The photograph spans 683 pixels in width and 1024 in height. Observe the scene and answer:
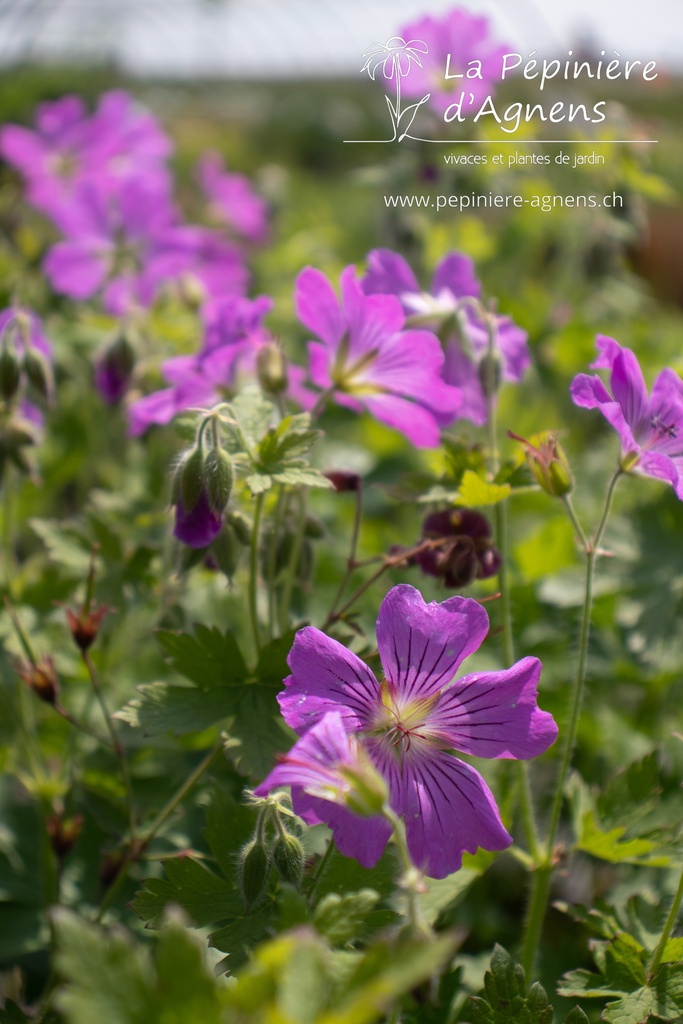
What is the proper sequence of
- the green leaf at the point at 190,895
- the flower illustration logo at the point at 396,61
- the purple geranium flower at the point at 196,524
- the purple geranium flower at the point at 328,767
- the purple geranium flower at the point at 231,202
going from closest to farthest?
1. the purple geranium flower at the point at 328,767
2. the green leaf at the point at 190,895
3. the purple geranium flower at the point at 196,524
4. the flower illustration logo at the point at 396,61
5. the purple geranium flower at the point at 231,202

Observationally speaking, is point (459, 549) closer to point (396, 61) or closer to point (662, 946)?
point (662, 946)

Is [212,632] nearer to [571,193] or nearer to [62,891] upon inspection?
[62,891]

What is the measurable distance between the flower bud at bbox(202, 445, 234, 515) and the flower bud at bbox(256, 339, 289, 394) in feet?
0.77

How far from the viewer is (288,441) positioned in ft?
3.54

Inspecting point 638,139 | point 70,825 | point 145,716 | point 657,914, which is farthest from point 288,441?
point 638,139

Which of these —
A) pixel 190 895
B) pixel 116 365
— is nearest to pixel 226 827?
pixel 190 895

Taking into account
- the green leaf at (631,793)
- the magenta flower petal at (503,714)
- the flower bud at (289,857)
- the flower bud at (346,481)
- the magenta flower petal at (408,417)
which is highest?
the magenta flower petal at (408,417)

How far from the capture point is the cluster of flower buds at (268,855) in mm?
906

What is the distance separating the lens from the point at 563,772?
111 centimetres

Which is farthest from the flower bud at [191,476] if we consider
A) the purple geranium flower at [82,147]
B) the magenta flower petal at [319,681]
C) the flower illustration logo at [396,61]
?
the purple geranium flower at [82,147]

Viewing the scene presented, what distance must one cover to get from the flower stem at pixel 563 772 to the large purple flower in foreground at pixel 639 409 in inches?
1.8

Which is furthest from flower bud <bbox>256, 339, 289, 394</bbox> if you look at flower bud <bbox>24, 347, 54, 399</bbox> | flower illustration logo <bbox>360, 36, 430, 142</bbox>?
flower illustration logo <bbox>360, 36, 430, 142</bbox>

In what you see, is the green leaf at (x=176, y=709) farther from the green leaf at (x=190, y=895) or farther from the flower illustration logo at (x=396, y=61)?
the flower illustration logo at (x=396, y=61)

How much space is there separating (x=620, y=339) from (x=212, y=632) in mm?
1722
